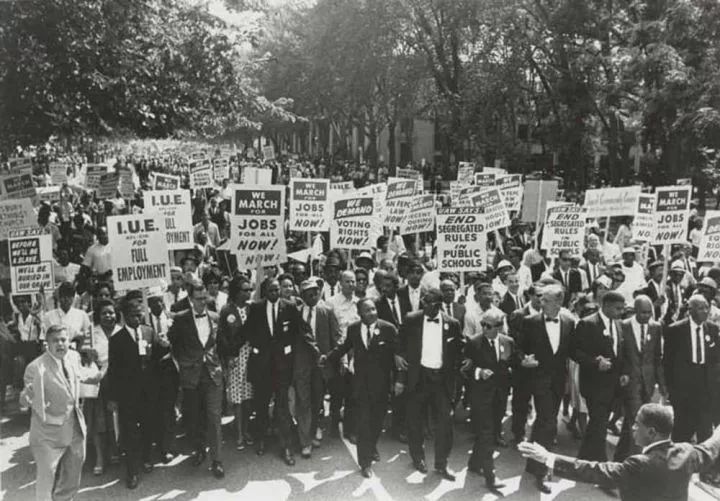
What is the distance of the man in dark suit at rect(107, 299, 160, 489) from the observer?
24.4 feet

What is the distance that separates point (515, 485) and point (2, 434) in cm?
607

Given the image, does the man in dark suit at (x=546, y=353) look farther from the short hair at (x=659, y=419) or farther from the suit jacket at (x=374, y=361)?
the short hair at (x=659, y=419)

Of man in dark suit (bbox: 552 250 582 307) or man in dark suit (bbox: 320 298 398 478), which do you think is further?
man in dark suit (bbox: 552 250 582 307)

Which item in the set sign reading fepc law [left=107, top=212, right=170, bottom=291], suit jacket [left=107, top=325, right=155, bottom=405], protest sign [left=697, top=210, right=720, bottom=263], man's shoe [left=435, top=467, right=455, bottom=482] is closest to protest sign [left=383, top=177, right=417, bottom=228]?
protest sign [left=697, top=210, right=720, bottom=263]

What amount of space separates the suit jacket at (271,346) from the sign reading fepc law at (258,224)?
4.28 feet

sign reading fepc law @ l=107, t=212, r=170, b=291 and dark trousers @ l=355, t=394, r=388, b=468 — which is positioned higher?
sign reading fepc law @ l=107, t=212, r=170, b=291

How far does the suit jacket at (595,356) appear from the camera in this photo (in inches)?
296

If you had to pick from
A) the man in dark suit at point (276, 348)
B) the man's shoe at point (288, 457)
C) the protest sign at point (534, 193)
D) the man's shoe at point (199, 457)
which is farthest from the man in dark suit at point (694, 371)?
the protest sign at point (534, 193)

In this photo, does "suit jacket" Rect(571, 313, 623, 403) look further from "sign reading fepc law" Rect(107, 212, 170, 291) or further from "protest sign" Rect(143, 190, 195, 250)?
"protest sign" Rect(143, 190, 195, 250)

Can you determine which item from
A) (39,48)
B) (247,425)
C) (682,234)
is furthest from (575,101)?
(247,425)

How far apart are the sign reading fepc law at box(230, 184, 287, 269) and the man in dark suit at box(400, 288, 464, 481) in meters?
2.41

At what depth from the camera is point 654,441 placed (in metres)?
4.53

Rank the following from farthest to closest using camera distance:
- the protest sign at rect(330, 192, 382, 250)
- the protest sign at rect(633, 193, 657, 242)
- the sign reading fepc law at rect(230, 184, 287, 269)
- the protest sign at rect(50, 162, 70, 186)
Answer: the protest sign at rect(50, 162, 70, 186) → the protest sign at rect(633, 193, 657, 242) → the protest sign at rect(330, 192, 382, 250) → the sign reading fepc law at rect(230, 184, 287, 269)

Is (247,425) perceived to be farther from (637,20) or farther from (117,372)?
(637,20)
